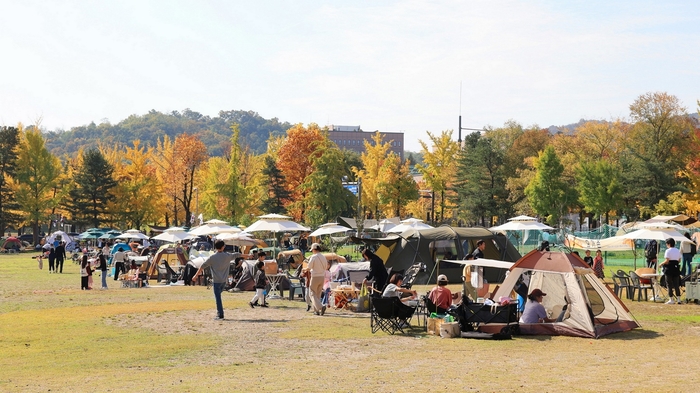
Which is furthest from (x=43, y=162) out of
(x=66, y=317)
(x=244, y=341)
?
(x=244, y=341)

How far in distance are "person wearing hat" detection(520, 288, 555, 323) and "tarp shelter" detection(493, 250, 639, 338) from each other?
14cm

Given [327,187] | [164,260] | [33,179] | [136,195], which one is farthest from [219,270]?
[33,179]

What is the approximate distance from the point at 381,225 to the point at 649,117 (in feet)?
81.0

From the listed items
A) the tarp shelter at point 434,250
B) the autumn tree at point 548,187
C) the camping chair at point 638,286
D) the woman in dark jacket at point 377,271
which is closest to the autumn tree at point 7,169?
the autumn tree at point 548,187

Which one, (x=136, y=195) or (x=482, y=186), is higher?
(x=482, y=186)

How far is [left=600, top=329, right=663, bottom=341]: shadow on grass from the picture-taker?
1432 cm

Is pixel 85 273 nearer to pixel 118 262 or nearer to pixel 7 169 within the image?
pixel 118 262

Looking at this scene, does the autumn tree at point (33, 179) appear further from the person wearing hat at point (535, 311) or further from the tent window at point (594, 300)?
the tent window at point (594, 300)

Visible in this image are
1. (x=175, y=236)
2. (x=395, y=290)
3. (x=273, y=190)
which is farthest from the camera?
(x=273, y=190)

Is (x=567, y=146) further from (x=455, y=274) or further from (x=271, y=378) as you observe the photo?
(x=271, y=378)

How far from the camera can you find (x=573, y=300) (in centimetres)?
1497

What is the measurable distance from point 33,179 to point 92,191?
4.65 m

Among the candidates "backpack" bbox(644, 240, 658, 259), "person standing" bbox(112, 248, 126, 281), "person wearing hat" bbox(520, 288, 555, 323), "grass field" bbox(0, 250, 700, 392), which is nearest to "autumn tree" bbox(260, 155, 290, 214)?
"person standing" bbox(112, 248, 126, 281)

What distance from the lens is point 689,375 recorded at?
408 inches
